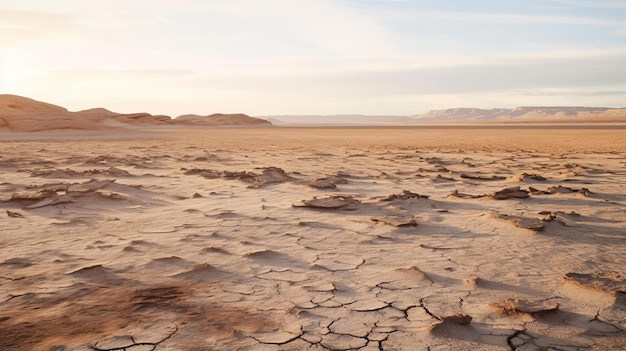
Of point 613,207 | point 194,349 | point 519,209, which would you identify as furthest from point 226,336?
point 613,207

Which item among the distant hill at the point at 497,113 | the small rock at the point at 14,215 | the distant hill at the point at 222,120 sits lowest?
the small rock at the point at 14,215

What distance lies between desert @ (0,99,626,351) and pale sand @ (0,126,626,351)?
1 cm

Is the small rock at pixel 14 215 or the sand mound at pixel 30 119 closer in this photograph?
the small rock at pixel 14 215

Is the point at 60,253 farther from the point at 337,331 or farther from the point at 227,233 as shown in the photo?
the point at 337,331

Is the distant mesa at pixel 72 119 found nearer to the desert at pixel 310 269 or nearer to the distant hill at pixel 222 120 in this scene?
the distant hill at pixel 222 120

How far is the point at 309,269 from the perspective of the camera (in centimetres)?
281

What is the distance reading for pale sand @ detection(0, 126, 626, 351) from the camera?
199cm

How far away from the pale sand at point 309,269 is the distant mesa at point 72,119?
21.1 metres

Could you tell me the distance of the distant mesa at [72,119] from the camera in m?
24.1

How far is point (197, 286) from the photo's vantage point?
251cm

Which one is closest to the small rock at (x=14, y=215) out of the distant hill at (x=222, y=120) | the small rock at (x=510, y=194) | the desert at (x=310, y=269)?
the desert at (x=310, y=269)

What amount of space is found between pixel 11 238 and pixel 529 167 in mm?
7357

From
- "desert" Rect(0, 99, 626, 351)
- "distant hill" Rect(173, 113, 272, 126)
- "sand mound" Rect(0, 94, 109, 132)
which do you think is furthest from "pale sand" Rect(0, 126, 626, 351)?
"distant hill" Rect(173, 113, 272, 126)

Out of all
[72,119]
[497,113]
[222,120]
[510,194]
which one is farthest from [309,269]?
[497,113]
